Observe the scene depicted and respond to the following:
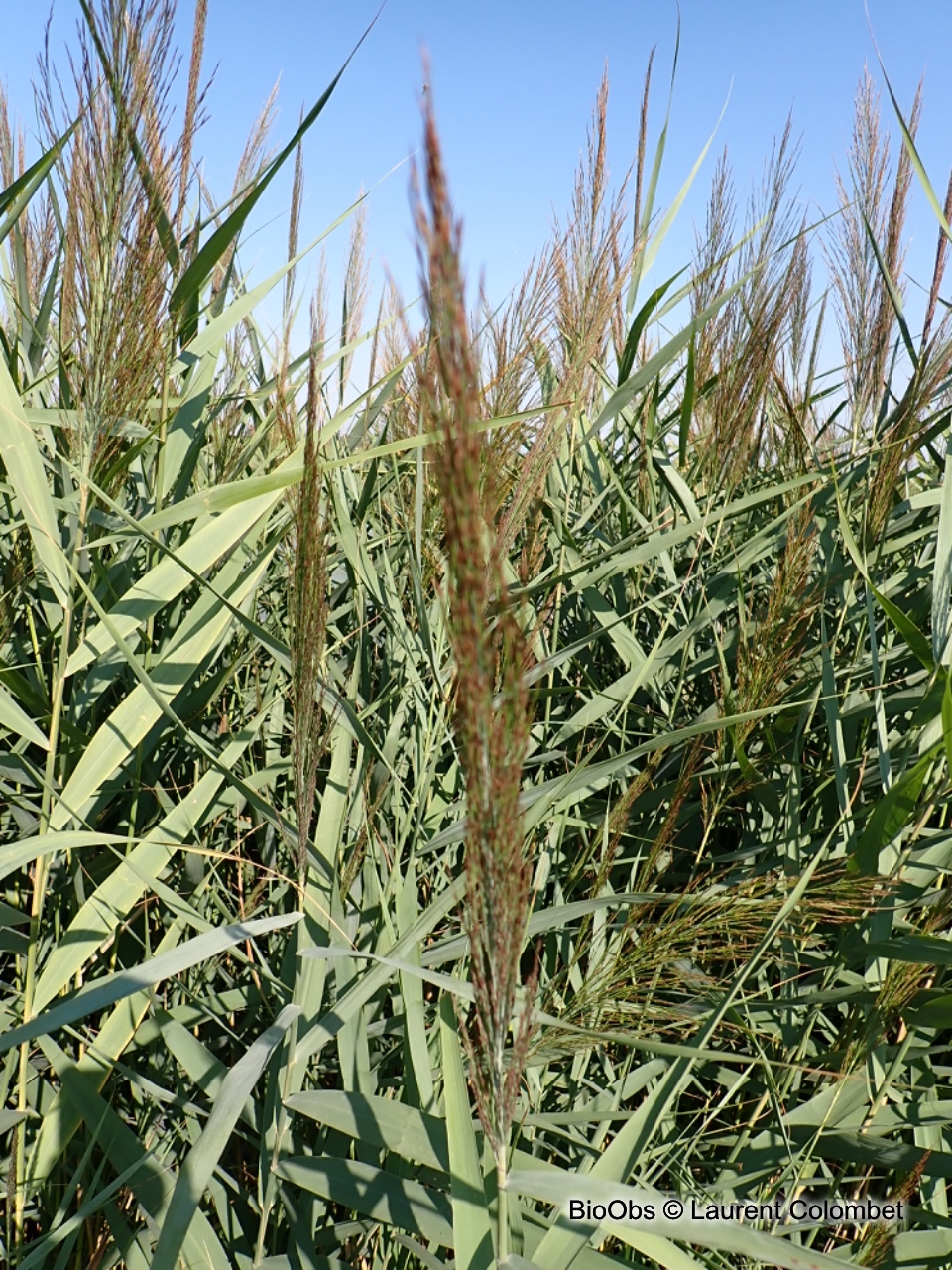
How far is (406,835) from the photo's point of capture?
1.20m

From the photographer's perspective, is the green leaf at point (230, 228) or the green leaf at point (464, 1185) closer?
the green leaf at point (464, 1185)

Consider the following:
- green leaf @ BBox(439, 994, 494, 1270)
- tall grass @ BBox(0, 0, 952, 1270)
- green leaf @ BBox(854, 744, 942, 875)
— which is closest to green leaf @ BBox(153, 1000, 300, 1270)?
tall grass @ BBox(0, 0, 952, 1270)

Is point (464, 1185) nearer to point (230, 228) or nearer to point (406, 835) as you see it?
point (406, 835)

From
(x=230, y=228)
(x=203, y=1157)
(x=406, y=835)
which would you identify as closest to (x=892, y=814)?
(x=406, y=835)

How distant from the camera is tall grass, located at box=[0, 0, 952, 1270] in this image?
0.91 m

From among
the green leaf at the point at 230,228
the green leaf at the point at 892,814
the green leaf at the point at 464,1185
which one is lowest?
the green leaf at the point at 464,1185

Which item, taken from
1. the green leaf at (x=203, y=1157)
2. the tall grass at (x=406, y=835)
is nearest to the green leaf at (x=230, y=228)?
the tall grass at (x=406, y=835)

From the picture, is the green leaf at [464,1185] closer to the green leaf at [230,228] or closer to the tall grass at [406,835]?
the tall grass at [406,835]

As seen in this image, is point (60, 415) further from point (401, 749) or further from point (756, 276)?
point (756, 276)

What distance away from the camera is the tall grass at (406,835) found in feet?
2.97

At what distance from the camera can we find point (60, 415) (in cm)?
124

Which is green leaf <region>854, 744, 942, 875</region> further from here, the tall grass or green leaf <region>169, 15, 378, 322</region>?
green leaf <region>169, 15, 378, 322</region>

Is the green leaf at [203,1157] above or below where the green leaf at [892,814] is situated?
below

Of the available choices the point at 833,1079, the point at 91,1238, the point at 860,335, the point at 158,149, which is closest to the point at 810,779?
the point at 833,1079
